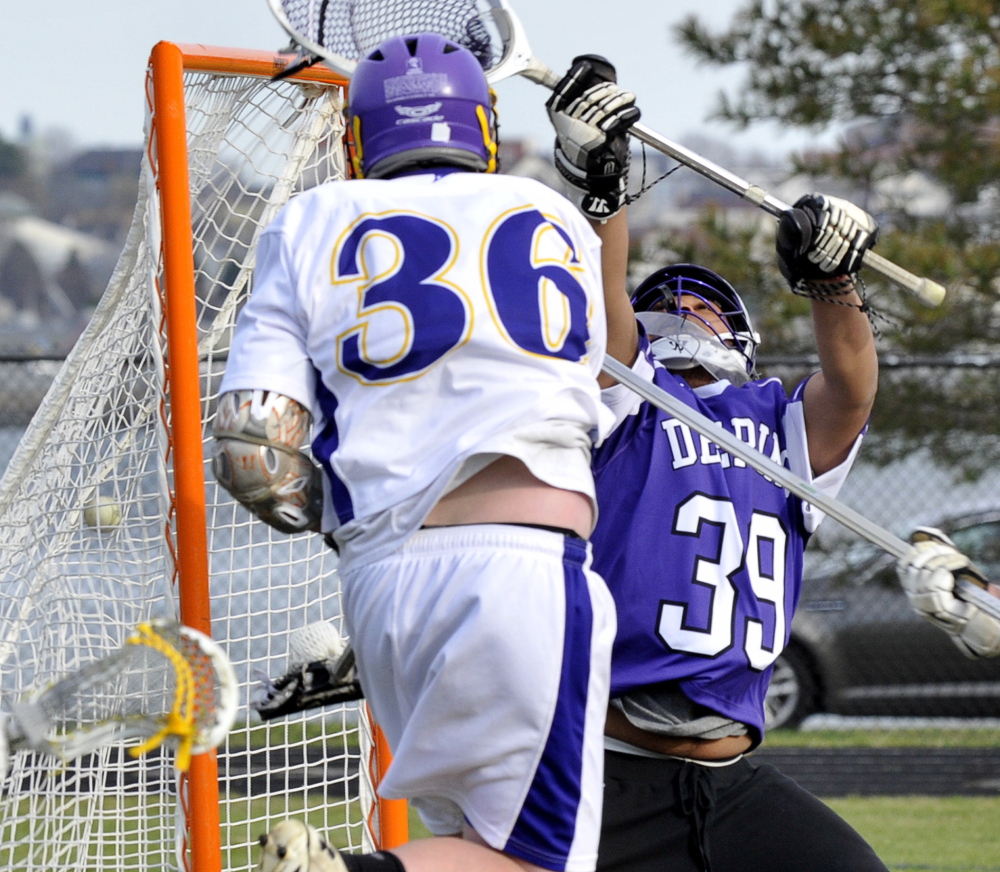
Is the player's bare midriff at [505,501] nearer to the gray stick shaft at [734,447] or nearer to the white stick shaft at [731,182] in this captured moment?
the gray stick shaft at [734,447]

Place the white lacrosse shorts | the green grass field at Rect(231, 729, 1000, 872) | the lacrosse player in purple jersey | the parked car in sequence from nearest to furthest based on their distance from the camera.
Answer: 1. the white lacrosse shorts
2. the lacrosse player in purple jersey
3. the green grass field at Rect(231, 729, 1000, 872)
4. the parked car

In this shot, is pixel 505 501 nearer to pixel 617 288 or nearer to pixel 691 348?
pixel 617 288

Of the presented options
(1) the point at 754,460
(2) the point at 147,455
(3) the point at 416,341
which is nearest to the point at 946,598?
(1) the point at 754,460

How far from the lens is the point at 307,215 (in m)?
2.32

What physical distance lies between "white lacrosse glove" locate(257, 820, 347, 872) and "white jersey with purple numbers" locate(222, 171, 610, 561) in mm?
440

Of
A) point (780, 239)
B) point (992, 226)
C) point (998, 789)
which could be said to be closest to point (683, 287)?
point (780, 239)

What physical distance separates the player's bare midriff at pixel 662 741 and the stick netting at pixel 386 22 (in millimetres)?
1427

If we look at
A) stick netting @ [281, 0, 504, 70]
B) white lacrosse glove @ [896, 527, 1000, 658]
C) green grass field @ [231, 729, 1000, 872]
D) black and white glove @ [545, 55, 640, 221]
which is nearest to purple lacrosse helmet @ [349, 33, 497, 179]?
black and white glove @ [545, 55, 640, 221]

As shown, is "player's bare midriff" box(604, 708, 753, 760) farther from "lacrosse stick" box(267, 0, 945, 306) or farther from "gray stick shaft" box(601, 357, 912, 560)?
"lacrosse stick" box(267, 0, 945, 306)

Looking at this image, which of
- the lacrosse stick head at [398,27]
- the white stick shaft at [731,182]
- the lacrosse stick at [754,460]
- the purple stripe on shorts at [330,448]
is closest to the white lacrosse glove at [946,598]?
the lacrosse stick at [754,460]

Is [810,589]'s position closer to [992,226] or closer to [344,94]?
[992,226]

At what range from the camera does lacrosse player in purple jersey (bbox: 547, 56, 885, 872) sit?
2.77 metres

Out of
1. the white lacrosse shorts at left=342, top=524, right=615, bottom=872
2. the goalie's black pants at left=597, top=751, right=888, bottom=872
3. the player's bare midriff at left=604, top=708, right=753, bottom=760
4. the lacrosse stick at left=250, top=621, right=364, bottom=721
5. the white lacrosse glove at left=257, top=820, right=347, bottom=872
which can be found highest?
the white lacrosse shorts at left=342, top=524, right=615, bottom=872

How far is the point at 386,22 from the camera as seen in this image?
3.21 metres
